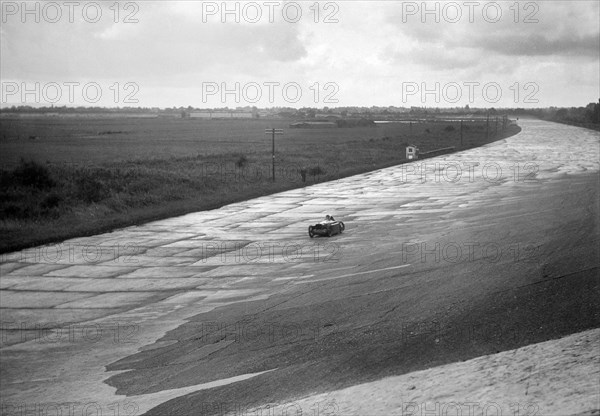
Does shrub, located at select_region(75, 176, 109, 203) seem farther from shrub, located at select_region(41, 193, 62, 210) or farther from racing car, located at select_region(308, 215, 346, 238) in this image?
racing car, located at select_region(308, 215, 346, 238)

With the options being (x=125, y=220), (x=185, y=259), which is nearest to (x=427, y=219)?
(x=185, y=259)

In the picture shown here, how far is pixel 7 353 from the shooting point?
15961 mm

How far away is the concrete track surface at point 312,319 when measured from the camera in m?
11.7

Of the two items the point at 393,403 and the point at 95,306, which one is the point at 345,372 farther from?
the point at 95,306

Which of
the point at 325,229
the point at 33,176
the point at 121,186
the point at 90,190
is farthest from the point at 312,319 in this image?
the point at 33,176

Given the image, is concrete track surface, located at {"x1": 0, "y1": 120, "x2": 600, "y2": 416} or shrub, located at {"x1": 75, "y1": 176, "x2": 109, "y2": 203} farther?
shrub, located at {"x1": 75, "y1": 176, "x2": 109, "y2": 203}

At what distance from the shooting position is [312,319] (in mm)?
16406

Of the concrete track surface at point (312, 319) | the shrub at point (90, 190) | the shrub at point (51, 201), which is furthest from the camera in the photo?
the shrub at point (90, 190)

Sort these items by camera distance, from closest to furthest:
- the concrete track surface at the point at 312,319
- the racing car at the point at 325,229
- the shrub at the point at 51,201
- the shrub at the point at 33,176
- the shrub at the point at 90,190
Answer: the concrete track surface at the point at 312,319 → the racing car at the point at 325,229 → the shrub at the point at 51,201 → the shrub at the point at 90,190 → the shrub at the point at 33,176

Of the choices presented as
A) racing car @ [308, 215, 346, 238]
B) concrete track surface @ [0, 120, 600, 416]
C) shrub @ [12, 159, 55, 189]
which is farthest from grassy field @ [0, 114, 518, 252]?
racing car @ [308, 215, 346, 238]

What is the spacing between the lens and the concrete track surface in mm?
11688

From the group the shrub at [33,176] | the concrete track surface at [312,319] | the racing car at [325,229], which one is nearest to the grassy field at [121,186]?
the shrub at [33,176]

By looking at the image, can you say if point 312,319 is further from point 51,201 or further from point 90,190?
point 90,190

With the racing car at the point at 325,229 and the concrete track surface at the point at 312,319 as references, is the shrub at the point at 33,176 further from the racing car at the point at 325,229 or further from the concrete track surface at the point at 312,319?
the racing car at the point at 325,229
